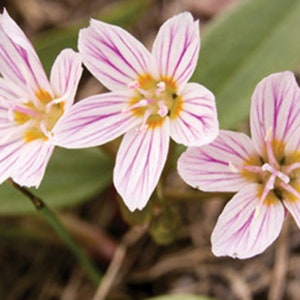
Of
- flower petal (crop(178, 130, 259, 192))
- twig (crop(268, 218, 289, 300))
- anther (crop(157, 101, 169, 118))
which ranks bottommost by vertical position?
twig (crop(268, 218, 289, 300))

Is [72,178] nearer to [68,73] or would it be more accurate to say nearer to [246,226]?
[68,73]

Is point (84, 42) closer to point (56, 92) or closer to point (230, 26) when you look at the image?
point (56, 92)

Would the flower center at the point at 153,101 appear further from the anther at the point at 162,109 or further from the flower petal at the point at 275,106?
the flower petal at the point at 275,106

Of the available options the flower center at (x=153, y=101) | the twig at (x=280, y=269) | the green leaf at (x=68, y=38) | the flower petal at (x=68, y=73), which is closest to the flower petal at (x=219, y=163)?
the flower center at (x=153, y=101)

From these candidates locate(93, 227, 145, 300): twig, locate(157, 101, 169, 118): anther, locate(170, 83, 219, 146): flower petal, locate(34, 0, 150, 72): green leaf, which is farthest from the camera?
locate(34, 0, 150, 72): green leaf

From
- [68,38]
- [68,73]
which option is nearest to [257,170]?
[68,73]

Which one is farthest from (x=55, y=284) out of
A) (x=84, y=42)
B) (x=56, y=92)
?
(x=84, y=42)

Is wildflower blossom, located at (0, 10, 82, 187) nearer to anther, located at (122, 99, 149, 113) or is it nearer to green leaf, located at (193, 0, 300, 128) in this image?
anther, located at (122, 99, 149, 113)

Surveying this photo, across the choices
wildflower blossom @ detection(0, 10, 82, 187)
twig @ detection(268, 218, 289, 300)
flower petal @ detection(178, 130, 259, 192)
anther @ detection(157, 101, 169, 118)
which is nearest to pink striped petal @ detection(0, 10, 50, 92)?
wildflower blossom @ detection(0, 10, 82, 187)
